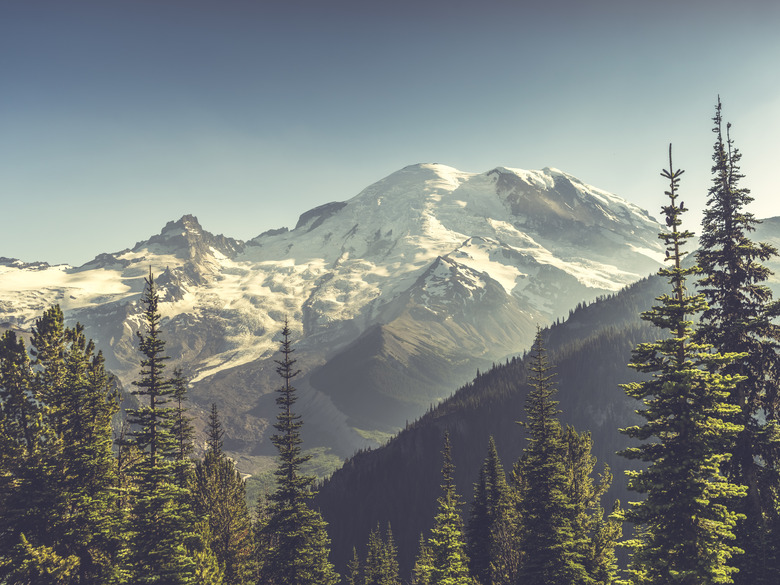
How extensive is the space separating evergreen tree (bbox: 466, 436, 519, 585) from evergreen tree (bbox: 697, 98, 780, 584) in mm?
29209

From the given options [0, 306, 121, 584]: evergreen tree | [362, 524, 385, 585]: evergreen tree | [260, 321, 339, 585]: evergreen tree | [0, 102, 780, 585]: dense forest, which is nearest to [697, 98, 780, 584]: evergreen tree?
[0, 102, 780, 585]: dense forest

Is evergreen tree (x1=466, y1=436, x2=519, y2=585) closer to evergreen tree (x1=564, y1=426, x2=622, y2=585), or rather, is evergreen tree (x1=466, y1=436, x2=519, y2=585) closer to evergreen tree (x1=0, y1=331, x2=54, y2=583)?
evergreen tree (x1=564, y1=426, x2=622, y2=585)

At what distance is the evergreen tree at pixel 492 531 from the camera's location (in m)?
56.7

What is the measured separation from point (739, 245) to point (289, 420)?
94.8ft

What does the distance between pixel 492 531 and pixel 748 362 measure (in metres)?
36.5

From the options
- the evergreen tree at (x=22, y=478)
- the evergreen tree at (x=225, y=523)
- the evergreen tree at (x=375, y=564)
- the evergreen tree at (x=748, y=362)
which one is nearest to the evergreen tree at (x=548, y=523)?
the evergreen tree at (x=748, y=362)

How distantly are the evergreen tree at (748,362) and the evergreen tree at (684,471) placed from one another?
16.8 feet

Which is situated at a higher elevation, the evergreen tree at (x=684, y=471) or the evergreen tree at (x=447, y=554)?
the evergreen tree at (x=684, y=471)

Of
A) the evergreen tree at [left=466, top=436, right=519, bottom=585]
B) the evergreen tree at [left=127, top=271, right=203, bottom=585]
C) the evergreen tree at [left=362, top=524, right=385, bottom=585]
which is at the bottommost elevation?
the evergreen tree at [left=362, top=524, right=385, bottom=585]

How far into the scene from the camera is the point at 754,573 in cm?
2812

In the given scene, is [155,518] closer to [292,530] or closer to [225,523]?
[292,530]

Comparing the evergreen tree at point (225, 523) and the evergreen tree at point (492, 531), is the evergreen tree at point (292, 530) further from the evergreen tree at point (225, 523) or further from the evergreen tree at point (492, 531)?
the evergreen tree at point (492, 531)

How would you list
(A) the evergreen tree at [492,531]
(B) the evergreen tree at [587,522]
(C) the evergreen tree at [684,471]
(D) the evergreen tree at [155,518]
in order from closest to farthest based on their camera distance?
(C) the evergreen tree at [684,471]
(D) the evergreen tree at [155,518]
(B) the evergreen tree at [587,522]
(A) the evergreen tree at [492,531]

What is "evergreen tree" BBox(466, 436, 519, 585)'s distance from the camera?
5672cm
